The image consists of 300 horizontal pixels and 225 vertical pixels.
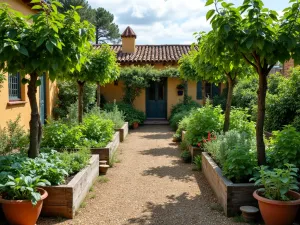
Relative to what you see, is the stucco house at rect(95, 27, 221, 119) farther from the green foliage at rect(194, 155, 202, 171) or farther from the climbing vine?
the green foliage at rect(194, 155, 202, 171)

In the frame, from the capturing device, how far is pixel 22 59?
4.41m

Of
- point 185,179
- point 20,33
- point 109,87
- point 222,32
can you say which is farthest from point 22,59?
point 109,87

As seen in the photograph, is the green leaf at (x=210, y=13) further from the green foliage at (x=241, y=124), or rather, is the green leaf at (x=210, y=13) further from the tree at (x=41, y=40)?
the green foliage at (x=241, y=124)

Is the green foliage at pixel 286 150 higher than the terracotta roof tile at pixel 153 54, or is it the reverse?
the terracotta roof tile at pixel 153 54

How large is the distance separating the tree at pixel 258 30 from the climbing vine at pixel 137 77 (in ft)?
37.5

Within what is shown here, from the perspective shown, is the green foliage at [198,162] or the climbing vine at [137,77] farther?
the climbing vine at [137,77]

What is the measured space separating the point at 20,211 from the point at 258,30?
3.96 meters

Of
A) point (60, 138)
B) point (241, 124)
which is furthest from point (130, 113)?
point (60, 138)

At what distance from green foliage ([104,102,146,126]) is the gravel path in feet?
21.1

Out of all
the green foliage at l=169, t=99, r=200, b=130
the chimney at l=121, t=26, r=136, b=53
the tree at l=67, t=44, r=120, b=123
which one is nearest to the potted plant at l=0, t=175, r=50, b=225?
the tree at l=67, t=44, r=120, b=123

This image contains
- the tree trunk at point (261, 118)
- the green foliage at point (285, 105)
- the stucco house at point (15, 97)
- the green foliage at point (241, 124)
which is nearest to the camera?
the tree trunk at point (261, 118)

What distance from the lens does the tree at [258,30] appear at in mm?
4270

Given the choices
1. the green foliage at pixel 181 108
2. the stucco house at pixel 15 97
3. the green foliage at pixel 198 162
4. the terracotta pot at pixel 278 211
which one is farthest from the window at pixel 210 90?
the terracotta pot at pixel 278 211

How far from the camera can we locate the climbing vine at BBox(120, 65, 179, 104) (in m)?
16.0
